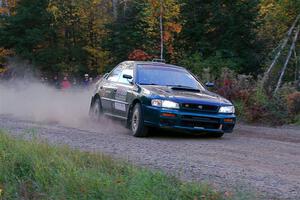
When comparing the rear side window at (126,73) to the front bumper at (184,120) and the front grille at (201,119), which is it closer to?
the front bumper at (184,120)

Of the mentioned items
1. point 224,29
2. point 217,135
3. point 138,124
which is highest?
point 224,29

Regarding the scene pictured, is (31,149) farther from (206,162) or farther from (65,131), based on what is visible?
(65,131)

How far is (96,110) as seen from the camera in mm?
15758

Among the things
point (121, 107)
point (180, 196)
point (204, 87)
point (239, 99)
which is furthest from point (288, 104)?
point (180, 196)

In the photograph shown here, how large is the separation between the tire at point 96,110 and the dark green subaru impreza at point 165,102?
700 millimetres

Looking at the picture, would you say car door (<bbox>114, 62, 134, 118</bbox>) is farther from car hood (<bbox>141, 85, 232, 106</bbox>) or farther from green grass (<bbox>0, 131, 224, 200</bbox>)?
green grass (<bbox>0, 131, 224, 200</bbox>)

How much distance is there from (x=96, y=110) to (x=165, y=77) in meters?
2.53

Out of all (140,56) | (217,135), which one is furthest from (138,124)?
(140,56)

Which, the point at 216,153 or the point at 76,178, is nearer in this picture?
the point at 76,178

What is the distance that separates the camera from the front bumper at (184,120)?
493 inches

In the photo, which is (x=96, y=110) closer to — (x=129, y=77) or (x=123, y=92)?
(x=123, y=92)

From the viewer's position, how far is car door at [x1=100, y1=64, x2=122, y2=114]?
48.5 feet

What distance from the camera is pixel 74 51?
4788 cm

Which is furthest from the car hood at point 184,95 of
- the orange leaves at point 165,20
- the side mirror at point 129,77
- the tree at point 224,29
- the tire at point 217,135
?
the tree at point 224,29
